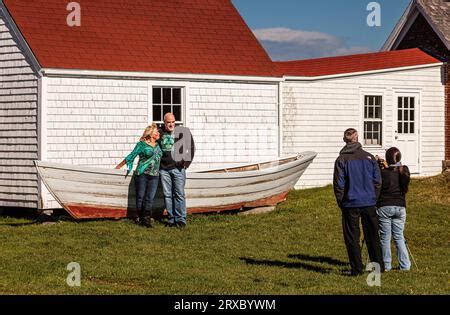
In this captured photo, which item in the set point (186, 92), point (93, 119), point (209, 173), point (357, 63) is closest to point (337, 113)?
point (357, 63)

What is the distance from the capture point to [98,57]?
23016 mm

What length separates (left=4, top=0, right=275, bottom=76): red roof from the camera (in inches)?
895

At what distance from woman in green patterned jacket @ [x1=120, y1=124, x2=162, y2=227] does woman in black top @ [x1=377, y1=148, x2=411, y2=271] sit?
6511 mm

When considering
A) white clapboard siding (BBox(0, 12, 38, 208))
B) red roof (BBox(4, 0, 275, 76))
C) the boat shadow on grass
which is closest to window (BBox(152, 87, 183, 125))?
red roof (BBox(4, 0, 275, 76))

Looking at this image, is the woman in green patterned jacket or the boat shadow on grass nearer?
the boat shadow on grass

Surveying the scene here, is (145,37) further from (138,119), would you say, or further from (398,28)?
(398,28)

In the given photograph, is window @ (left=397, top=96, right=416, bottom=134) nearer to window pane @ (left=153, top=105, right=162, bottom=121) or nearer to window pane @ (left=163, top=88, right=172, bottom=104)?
window pane @ (left=163, top=88, right=172, bottom=104)

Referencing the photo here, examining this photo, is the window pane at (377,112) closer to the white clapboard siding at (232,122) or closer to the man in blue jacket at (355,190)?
the white clapboard siding at (232,122)

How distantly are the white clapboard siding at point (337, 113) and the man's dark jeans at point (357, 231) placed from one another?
1165cm

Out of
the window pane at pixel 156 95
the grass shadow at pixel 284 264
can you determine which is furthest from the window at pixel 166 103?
the grass shadow at pixel 284 264

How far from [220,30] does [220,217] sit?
6.32 metres

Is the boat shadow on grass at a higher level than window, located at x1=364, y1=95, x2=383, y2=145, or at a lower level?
lower

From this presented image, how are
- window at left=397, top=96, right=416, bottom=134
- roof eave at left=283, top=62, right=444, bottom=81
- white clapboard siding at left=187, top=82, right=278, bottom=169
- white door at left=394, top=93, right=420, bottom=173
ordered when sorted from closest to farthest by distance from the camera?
white clapboard siding at left=187, top=82, right=278, bottom=169
roof eave at left=283, top=62, right=444, bottom=81
white door at left=394, top=93, right=420, bottom=173
window at left=397, top=96, right=416, bottom=134

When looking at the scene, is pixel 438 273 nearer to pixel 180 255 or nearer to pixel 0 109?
pixel 180 255
